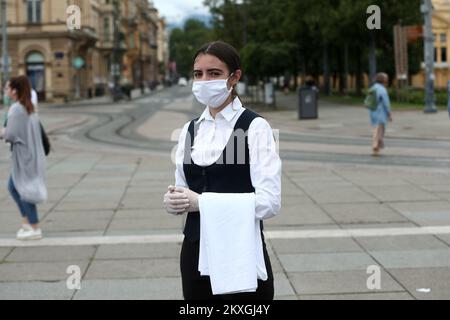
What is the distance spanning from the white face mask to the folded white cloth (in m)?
0.41

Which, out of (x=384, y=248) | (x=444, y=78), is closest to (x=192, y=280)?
(x=384, y=248)

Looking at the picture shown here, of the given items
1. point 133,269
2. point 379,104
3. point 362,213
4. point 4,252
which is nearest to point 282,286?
point 133,269

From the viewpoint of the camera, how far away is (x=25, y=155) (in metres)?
7.57

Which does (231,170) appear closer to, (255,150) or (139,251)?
(255,150)

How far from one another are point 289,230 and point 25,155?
119 inches

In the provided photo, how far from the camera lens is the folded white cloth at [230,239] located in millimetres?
2904

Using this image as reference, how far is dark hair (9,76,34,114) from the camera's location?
24.3ft

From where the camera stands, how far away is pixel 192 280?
316 centimetres

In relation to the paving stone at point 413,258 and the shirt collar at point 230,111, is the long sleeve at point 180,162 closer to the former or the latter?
the shirt collar at point 230,111

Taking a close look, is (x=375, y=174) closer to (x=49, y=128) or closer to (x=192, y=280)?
(x=192, y=280)

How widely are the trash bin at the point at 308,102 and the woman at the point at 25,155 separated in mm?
21181

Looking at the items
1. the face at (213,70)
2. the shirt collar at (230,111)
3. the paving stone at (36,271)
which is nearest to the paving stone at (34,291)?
the paving stone at (36,271)

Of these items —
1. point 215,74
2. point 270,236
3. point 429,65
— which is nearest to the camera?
point 215,74

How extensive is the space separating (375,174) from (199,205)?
9.47m
